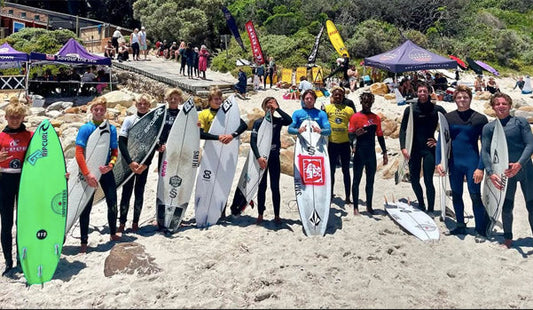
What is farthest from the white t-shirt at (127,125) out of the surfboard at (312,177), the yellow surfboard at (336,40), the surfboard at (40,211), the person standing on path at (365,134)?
the yellow surfboard at (336,40)

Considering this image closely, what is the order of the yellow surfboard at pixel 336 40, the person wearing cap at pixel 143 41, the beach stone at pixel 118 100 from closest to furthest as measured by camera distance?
1. the beach stone at pixel 118 100
2. the yellow surfboard at pixel 336 40
3. the person wearing cap at pixel 143 41

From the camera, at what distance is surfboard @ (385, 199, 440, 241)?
4.82 meters

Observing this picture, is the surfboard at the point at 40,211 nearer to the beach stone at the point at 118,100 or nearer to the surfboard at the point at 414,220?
the surfboard at the point at 414,220

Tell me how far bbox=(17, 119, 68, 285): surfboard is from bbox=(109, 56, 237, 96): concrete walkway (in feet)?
34.3

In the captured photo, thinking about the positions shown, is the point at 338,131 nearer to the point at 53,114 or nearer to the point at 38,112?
the point at 53,114

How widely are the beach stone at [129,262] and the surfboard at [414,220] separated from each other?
2.77m

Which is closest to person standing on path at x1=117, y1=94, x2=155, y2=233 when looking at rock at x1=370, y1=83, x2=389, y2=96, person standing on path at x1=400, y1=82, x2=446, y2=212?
person standing on path at x1=400, y1=82, x2=446, y2=212

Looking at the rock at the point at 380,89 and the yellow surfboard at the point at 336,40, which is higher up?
the yellow surfboard at the point at 336,40

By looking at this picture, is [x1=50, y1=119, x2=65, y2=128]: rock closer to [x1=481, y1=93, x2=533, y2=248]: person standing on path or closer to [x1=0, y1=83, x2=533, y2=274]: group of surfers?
[x1=0, y1=83, x2=533, y2=274]: group of surfers

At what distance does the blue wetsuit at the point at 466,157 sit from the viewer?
4.77m

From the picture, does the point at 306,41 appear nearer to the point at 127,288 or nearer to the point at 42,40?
the point at 42,40

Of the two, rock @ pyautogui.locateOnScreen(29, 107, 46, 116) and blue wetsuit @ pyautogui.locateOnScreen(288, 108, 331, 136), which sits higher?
blue wetsuit @ pyautogui.locateOnScreen(288, 108, 331, 136)

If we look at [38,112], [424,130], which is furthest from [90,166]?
[38,112]

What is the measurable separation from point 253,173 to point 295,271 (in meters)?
1.59
